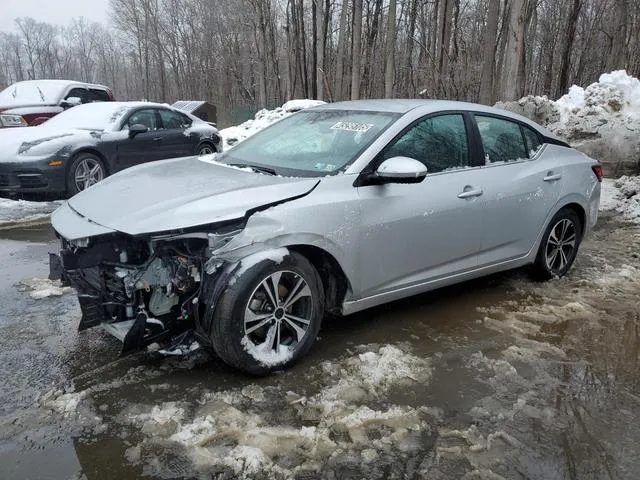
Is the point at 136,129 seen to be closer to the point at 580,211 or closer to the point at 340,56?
the point at 580,211

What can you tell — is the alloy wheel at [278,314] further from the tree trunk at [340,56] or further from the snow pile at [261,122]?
the tree trunk at [340,56]

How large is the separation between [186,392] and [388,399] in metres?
1.13

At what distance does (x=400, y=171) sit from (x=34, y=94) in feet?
40.7

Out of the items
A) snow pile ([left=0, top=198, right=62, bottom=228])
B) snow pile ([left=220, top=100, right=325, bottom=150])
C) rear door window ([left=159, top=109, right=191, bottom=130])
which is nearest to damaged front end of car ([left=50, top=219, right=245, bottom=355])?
snow pile ([left=0, top=198, right=62, bottom=228])

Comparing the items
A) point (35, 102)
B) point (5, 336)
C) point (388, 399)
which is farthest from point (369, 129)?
point (35, 102)

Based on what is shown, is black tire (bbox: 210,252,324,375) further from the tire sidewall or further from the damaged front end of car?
the tire sidewall

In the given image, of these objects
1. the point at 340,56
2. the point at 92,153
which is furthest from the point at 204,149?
the point at 340,56

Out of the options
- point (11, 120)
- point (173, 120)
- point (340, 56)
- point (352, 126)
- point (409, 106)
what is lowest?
point (11, 120)

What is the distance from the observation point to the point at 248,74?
139 feet

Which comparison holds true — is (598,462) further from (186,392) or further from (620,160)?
(620,160)

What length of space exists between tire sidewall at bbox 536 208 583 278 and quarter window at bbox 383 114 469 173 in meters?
1.29

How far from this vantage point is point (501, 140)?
4625 mm

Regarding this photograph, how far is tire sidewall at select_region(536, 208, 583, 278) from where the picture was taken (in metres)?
4.97

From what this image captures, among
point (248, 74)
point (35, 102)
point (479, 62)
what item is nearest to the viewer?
point (35, 102)
